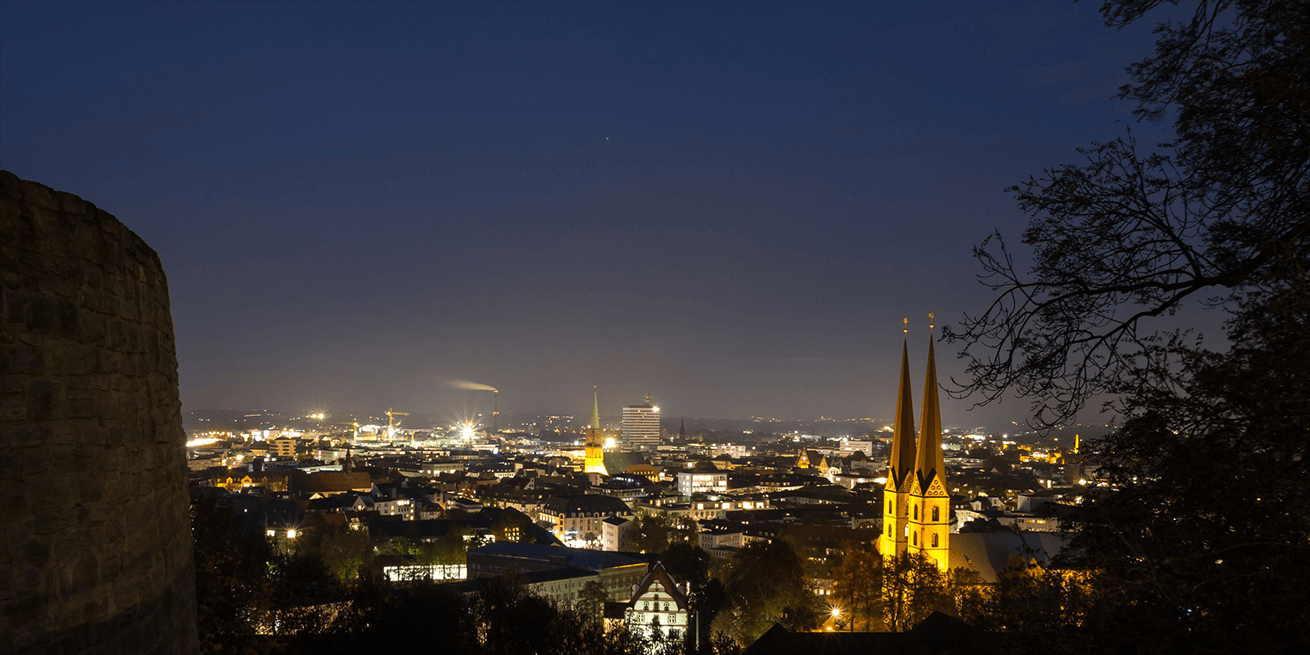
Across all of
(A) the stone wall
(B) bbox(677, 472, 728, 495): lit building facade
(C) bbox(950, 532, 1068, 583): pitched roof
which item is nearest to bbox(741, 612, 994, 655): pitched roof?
(A) the stone wall

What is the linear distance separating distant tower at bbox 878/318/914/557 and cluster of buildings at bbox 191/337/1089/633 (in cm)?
7

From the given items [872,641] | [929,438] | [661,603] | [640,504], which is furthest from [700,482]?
[872,641]

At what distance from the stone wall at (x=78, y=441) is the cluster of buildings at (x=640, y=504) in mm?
4405

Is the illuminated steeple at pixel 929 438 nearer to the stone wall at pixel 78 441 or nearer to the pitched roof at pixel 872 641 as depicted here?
the pitched roof at pixel 872 641

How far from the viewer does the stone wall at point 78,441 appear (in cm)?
318

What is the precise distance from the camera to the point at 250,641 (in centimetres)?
1255

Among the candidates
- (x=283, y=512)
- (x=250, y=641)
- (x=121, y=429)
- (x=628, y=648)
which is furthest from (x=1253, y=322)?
(x=283, y=512)

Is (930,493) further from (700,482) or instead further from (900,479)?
(700,482)

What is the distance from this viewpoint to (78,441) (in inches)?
137

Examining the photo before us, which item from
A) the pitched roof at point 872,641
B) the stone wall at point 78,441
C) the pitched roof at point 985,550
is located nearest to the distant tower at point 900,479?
the pitched roof at point 985,550

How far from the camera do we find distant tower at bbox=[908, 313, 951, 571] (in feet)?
125

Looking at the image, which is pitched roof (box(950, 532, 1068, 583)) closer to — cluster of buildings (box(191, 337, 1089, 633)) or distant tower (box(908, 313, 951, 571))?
cluster of buildings (box(191, 337, 1089, 633))

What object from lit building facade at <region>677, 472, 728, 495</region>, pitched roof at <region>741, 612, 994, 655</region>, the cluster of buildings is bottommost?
lit building facade at <region>677, 472, 728, 495</region>

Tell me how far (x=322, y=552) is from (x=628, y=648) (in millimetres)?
30601
